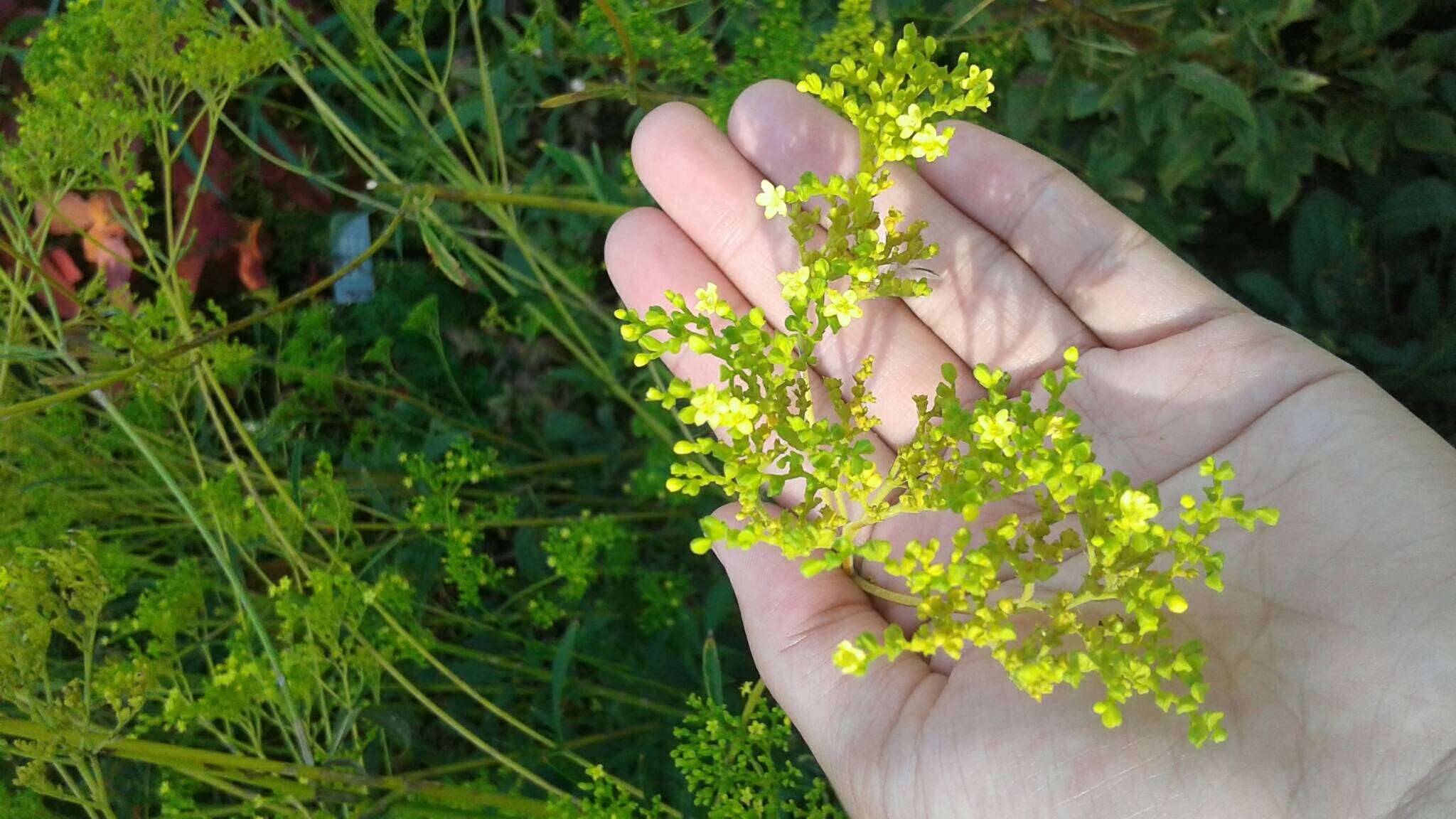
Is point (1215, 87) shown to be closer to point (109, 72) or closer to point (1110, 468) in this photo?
point (1110, 468)

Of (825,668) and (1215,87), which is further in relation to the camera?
(1215,87)

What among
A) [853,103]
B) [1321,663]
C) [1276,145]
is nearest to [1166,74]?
[1276,145]

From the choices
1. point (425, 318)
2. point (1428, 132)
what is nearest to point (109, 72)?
point (425, 318)

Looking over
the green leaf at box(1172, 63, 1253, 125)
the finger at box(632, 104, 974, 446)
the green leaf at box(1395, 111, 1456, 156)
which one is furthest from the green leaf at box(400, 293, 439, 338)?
the green leaf at box(1395, 111, 1456, 156)

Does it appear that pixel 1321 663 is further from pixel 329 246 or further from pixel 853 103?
pixel 329 246

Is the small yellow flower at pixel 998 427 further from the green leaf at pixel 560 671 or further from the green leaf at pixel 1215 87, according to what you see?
the green leaf at pixel 1215 87

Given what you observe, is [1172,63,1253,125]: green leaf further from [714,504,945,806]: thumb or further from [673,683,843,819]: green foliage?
[673,683,843,819]: green foliage

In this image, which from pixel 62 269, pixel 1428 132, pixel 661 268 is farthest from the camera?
pixel 62 269
